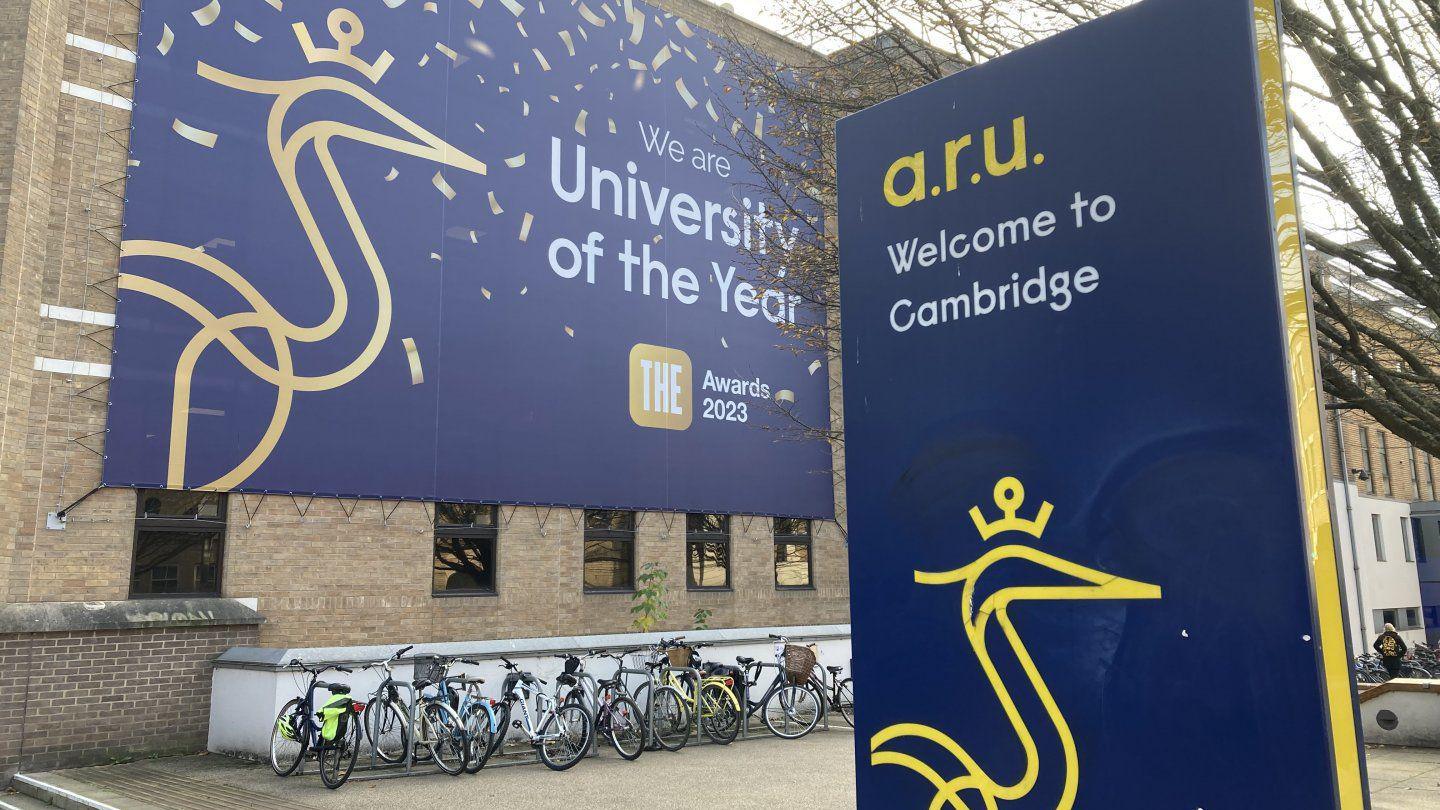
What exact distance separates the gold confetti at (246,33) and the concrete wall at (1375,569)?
1214 inches

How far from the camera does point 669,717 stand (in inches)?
471

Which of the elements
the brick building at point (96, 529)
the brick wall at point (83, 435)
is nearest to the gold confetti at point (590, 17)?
the brick building at point (96, 529)

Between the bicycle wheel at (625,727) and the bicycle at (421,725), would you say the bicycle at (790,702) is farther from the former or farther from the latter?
the bicycle at (421,725)

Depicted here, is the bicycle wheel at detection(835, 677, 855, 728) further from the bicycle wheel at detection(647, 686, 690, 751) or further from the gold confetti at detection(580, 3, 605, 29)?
the gold confetti at detection(580, 3, 605, 29)

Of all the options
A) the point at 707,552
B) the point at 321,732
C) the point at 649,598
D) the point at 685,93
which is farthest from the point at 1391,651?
the point at 321,732

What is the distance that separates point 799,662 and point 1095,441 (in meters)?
10.7

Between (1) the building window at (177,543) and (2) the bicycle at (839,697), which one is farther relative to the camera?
(2) the bicycle at (839,697)

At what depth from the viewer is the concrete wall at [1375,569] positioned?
105 feet

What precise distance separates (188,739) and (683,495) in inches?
325

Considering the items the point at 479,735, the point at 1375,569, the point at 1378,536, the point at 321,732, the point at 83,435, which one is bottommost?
the point at 479,735

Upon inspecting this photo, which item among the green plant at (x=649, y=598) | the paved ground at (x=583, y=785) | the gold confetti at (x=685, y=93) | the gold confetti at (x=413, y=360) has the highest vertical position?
the gold confetti at (x=685, y=93)

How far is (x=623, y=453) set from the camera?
16.9m

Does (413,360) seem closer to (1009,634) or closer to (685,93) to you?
(685,93)

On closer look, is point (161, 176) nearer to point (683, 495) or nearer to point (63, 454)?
point (63, 454)
